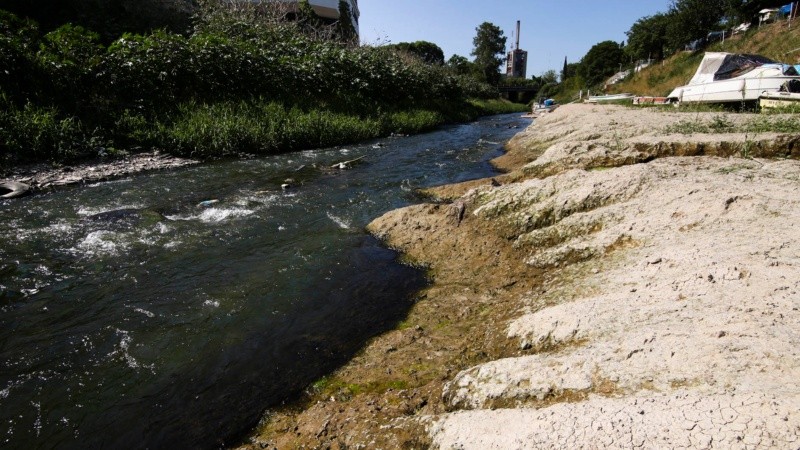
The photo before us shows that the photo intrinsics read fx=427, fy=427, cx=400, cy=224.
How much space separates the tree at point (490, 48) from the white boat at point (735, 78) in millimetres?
73380

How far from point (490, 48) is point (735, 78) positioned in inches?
3154

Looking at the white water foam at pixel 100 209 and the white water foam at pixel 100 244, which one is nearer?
the white water foam at pixel 100 244

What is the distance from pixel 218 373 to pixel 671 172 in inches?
252

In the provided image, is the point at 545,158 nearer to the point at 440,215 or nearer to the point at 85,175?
the point at 440,215

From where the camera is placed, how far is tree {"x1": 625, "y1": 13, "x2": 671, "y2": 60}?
45.9m

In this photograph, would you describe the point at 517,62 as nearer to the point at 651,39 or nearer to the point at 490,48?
the point at 490,48

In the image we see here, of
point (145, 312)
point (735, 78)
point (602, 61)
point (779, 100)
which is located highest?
point (602, 61)

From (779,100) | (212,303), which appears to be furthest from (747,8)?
(212,303)

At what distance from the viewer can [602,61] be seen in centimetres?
6512

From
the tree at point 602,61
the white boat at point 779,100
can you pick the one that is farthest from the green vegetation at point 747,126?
the tree at point 602,61

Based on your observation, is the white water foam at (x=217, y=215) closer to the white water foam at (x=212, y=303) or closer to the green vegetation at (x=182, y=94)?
the white water foam at (x=212, y=303)

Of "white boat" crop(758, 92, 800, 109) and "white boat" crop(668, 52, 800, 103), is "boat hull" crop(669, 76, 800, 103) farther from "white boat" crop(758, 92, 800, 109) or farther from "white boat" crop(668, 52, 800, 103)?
"white boat" crop(758, 92, 800, 109)

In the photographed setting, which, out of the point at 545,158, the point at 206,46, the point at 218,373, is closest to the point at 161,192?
the point at 218,373

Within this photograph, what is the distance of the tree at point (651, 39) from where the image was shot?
45.9 metres
